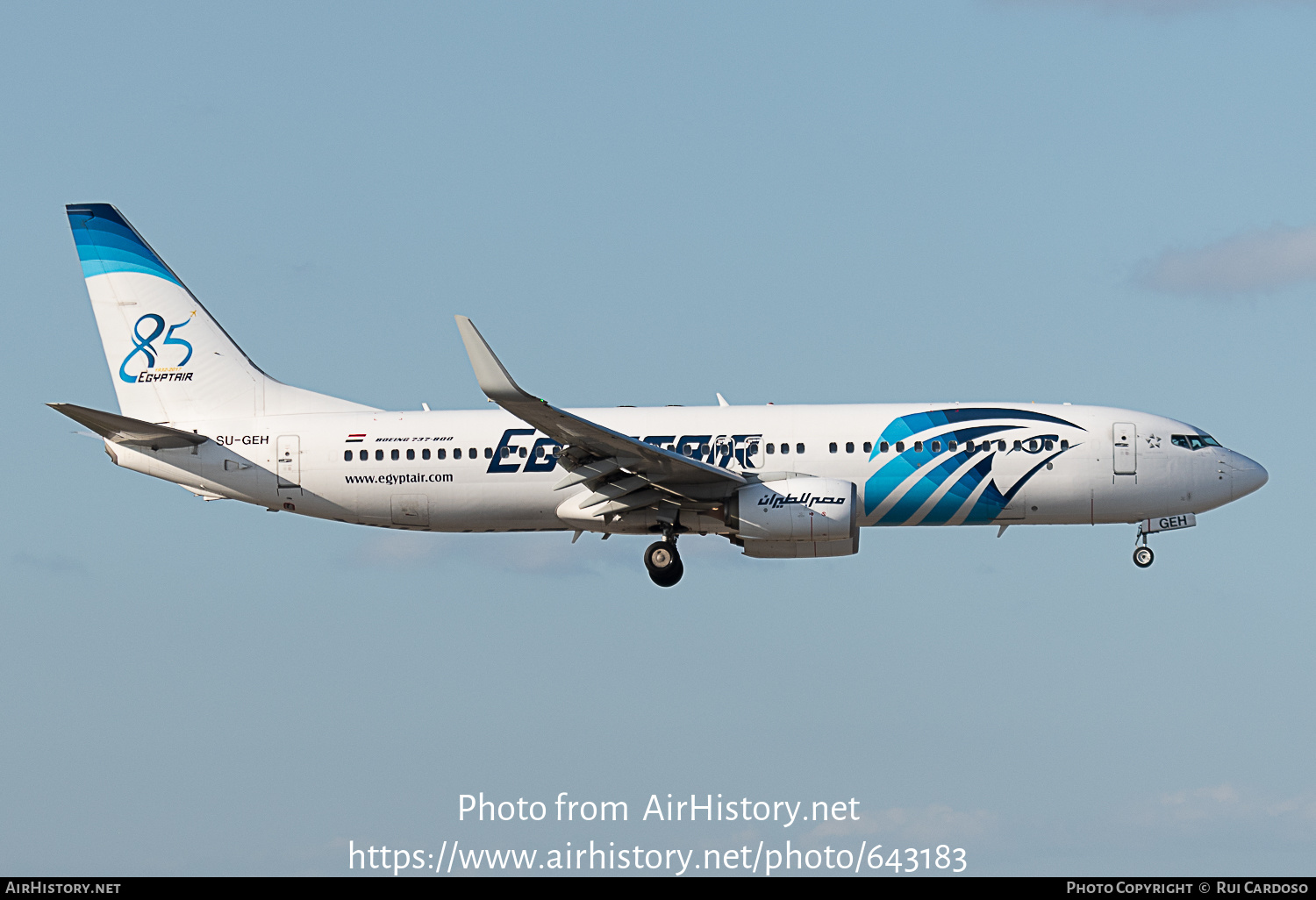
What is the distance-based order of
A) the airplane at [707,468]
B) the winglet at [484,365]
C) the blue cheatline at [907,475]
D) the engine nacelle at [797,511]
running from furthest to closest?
the blue cheatline at [907,475]
the airplane at [707,468]
the engine nacelle at [797,511]
the winglet at [484,365]

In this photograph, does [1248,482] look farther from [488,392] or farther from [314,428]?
[314,428]

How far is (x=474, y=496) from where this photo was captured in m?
40.7

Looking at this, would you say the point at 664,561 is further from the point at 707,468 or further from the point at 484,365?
the point at 484,365

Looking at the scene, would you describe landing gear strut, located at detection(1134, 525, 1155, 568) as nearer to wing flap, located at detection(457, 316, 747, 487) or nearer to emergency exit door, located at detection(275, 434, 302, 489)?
wing flap, located at detection(457, 316, 747, 487)

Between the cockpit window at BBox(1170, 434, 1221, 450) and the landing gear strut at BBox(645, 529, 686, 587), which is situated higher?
the cockpit window at BBox(1170, 434, 1221, 450)

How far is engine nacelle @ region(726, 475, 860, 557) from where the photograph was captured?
38.2m

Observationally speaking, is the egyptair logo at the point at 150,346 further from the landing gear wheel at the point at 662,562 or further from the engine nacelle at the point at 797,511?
the engine nacelle at the point at 797,511

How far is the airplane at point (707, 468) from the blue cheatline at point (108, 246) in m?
4.81

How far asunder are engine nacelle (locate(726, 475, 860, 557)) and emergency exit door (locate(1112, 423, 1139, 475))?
6696 mm

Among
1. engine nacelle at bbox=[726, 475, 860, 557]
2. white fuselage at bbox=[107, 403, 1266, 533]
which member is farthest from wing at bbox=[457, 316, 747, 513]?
white fuselage at bbox=[107, 403, 1266, 533]

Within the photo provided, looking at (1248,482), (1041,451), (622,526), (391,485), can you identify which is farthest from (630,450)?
(1248,482)

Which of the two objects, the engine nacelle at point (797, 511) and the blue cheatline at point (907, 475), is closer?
the engine nacelle at point (797, 511)

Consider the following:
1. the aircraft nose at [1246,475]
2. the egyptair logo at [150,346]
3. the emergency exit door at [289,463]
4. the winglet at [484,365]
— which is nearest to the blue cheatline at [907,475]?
the aircraft nose at [1246,475]

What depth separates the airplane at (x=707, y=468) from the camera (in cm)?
3909
